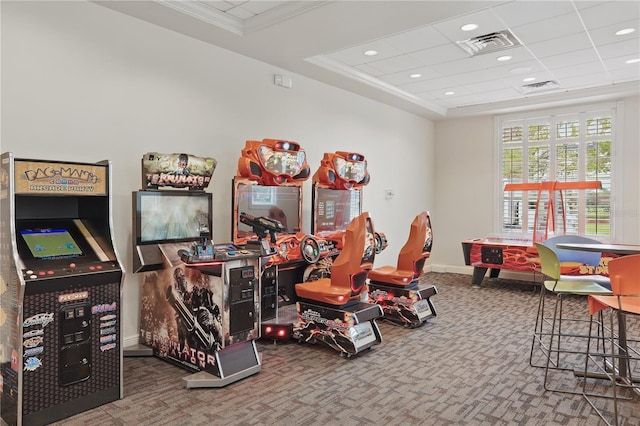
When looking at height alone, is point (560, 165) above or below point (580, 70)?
below

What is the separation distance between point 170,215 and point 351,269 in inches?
64.8

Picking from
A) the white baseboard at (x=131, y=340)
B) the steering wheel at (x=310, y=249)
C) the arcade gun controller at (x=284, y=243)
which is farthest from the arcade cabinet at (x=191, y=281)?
the steering wheel at (x=310, y=249)

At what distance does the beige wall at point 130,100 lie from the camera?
135 inches

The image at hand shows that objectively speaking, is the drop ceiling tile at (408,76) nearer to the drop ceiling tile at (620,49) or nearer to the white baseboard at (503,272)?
Result: the drop ceiling tile at (620,49)

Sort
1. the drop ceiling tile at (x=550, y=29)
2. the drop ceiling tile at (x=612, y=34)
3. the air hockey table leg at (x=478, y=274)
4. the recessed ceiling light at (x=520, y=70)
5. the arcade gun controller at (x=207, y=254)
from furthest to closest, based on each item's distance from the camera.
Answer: the air hockey table leg at (x=478, y=274), the recessed ceiling light at (x=520, y=70), the drop ceiling tile at (x=612, y=34), the drop ceiling tile at (x=550, y=29), the arcade gun controller at (x=207, y=254)

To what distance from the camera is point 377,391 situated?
10.4 feet

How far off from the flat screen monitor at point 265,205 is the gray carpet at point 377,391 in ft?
3.71

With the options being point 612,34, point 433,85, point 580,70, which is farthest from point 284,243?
point 580,70

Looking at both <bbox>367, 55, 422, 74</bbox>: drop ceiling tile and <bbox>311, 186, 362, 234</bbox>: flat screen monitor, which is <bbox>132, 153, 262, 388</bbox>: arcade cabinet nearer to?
<bbox>311, 186, 362, 234</bbox>: flat screen monitor

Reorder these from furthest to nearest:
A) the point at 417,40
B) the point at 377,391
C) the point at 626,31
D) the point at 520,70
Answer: the point at 520,70, the point at 417,40, the point at 626,31, the point at 377,391

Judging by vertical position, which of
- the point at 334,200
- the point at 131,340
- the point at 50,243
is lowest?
the point at 131,340

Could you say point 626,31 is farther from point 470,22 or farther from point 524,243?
point 524,243

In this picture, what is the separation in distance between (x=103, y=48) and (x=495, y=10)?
11.6 ft

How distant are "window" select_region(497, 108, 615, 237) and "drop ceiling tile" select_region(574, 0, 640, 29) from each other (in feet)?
10.2
